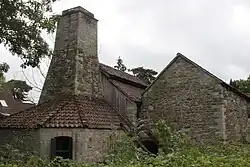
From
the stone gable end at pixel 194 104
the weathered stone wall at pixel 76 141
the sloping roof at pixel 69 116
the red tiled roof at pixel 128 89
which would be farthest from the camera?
the red tiled roof at pixel 128 89

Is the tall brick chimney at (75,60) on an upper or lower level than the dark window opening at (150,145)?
upper

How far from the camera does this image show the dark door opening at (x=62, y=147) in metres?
15.7

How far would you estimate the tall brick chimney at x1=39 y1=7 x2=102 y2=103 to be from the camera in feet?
60.6

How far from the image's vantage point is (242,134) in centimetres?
1853

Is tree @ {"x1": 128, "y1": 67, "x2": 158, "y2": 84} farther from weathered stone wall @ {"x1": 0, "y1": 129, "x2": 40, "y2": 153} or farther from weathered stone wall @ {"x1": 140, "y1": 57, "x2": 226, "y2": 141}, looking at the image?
weathered stone wall @ {"x1": 0, "y1": 129, "x2": 40, "y2": 153}

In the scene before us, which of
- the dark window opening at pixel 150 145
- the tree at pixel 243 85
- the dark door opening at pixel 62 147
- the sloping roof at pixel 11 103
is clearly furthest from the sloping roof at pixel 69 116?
the tree at pixel 243 85

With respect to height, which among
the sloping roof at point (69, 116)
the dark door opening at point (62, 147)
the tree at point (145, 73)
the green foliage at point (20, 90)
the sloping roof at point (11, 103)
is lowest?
the dark door opening at point (62, 147)

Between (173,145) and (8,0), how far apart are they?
761cm

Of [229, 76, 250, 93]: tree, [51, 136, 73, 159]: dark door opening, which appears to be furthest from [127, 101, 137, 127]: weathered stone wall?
[229, 76, 250, 93]: tree

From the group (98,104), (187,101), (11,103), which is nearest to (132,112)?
(98,104)

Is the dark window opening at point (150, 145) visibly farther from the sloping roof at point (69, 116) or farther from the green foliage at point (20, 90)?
the green foliage at point (20, 90)

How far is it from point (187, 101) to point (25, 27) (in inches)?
364

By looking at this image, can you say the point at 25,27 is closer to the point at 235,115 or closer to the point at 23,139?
the point at 23,139

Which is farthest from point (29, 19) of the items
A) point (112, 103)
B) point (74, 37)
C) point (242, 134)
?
point (242, 134)
